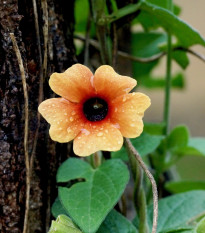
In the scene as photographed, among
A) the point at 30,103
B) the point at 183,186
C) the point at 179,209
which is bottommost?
the point at 183,186

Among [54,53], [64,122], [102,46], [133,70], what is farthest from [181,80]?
[64,122]

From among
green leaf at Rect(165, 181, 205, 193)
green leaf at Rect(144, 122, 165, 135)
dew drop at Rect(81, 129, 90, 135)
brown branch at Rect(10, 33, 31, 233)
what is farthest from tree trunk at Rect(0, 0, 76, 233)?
green leaf at Rect(165, 181, 205, 193)

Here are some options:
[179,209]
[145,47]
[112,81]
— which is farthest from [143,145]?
[145,47]

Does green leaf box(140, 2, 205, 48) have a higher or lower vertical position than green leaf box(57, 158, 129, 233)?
higher

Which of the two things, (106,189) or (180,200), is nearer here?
(106,189)

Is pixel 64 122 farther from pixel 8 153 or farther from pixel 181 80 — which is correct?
pixel 181 80

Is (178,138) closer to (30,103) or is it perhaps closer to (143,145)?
(143,145)

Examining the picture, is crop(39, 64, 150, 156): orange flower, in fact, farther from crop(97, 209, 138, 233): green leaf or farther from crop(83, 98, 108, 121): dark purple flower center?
crop(97, 209, 138, 233): green leaf
